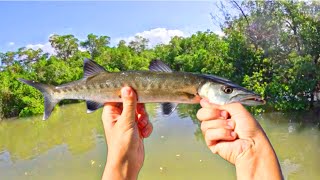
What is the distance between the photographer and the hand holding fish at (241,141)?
1.48 meters

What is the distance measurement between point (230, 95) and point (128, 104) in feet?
1.78

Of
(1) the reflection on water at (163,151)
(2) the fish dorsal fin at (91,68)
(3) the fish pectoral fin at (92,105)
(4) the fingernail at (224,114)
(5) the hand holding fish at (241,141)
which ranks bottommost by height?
(1) the reflection on water at (163,151)

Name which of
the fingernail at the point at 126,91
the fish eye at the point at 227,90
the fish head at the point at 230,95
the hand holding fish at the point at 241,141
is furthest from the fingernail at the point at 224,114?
the fingernail at the point at 126,91

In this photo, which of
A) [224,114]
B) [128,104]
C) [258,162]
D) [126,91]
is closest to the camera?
[258,162]

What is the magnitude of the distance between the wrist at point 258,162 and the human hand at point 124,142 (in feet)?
1.75

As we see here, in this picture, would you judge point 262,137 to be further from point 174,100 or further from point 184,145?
point 184,145

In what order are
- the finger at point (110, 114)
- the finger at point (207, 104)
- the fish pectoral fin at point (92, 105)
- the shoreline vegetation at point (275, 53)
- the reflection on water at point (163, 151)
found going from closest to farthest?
the finger at point (207, 104) < the finger at point (110, 114) < the fish pectoral fin at point (92, 105) < the reflection on water at point (163, 151) < the shoreline vegetation at point (275, 53)

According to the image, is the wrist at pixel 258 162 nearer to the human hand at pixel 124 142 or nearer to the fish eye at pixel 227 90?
the fish eye at pixel 227 90

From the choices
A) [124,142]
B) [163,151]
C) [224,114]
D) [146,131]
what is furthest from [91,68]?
[163,151]

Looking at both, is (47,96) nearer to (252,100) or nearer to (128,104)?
(128,104)

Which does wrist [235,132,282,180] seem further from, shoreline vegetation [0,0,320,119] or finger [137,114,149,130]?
shoreline vegetation [0,0,320,119]

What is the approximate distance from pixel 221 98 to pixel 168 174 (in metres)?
9.42

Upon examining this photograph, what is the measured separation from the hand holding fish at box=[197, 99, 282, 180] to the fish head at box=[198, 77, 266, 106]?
0.46 feet

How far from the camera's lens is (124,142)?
1.86 metres
